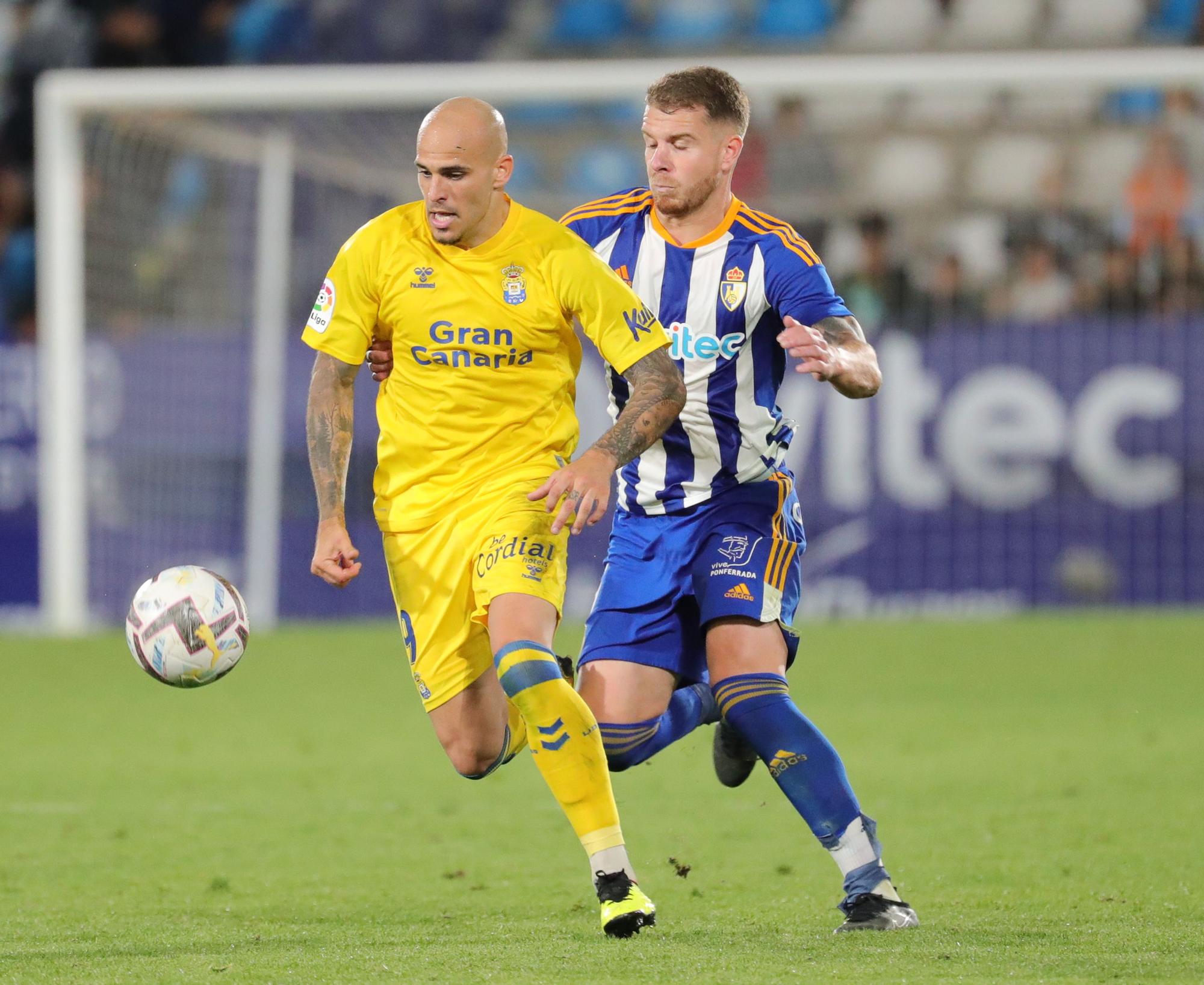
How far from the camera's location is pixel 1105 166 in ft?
41.8

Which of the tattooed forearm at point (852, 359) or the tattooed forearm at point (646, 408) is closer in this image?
the tattooed forearm at point (852, 359)

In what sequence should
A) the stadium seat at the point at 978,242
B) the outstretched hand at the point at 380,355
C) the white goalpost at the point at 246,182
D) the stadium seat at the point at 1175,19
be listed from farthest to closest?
the stadium seat at the point at 1175,19, the stadium seat at the point at 978,242, the white goalpost at the point at 246,182, the outstretched hand at the point at 380,355

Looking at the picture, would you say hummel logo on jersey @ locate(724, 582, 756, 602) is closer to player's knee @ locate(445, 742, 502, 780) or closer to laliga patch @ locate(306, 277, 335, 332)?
player's knee @ locate(445, 742, 502, 780)

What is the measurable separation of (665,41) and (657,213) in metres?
12.1

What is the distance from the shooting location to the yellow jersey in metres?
4.86

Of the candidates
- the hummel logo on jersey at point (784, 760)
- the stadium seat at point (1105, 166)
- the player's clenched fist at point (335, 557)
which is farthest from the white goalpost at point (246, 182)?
the hummel logo on jersey at point (784, 760)

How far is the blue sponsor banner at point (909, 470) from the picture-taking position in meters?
12.4

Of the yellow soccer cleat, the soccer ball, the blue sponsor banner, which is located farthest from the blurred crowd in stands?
the yellow soccer cleat

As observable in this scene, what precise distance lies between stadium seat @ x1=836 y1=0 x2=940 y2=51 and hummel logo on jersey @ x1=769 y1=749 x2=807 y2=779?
1196cm

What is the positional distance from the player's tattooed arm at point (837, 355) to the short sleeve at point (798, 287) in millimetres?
126

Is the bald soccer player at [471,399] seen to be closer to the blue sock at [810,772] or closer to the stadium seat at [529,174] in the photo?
the blue sock at [810,772]

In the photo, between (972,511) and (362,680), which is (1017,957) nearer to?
(362,680)

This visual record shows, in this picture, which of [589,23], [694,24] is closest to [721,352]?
[694,24]

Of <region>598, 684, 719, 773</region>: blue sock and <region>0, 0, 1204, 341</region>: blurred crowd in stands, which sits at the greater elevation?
<region>0, 0, 1204, 341</region>: blurred crowd in stands
